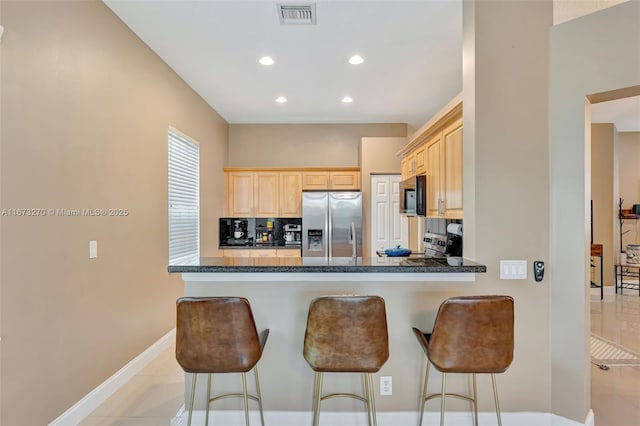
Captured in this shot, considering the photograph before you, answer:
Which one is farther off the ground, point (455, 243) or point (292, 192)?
point (292, 192)

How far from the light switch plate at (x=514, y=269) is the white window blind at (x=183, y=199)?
119 inches

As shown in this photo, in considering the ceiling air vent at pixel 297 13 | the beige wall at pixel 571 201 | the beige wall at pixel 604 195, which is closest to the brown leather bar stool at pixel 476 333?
the beige wall at pixel 571 201

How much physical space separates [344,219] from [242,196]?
176 centimetres

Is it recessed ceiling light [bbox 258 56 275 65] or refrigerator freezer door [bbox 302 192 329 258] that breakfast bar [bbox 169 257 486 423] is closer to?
recessed ceiling light [bbox 258 56 275 65]

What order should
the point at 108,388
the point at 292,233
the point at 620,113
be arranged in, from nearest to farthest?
the point at 108,388 < the point at 620,113 < the point at 292,233

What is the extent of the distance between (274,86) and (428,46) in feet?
6.00

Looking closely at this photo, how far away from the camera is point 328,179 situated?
5531mm

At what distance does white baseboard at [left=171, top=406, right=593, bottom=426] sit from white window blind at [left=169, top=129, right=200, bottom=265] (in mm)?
1967

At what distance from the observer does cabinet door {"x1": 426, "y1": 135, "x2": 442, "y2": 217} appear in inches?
118

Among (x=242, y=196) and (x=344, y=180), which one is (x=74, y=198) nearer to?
(x=242, y=196)

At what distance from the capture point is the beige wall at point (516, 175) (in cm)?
213

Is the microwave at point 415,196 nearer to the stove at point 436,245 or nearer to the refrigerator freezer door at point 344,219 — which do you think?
the stove at point 436,245

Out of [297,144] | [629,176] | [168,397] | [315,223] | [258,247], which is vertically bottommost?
[168,397]

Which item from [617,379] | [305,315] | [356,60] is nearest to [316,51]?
[356,60]
